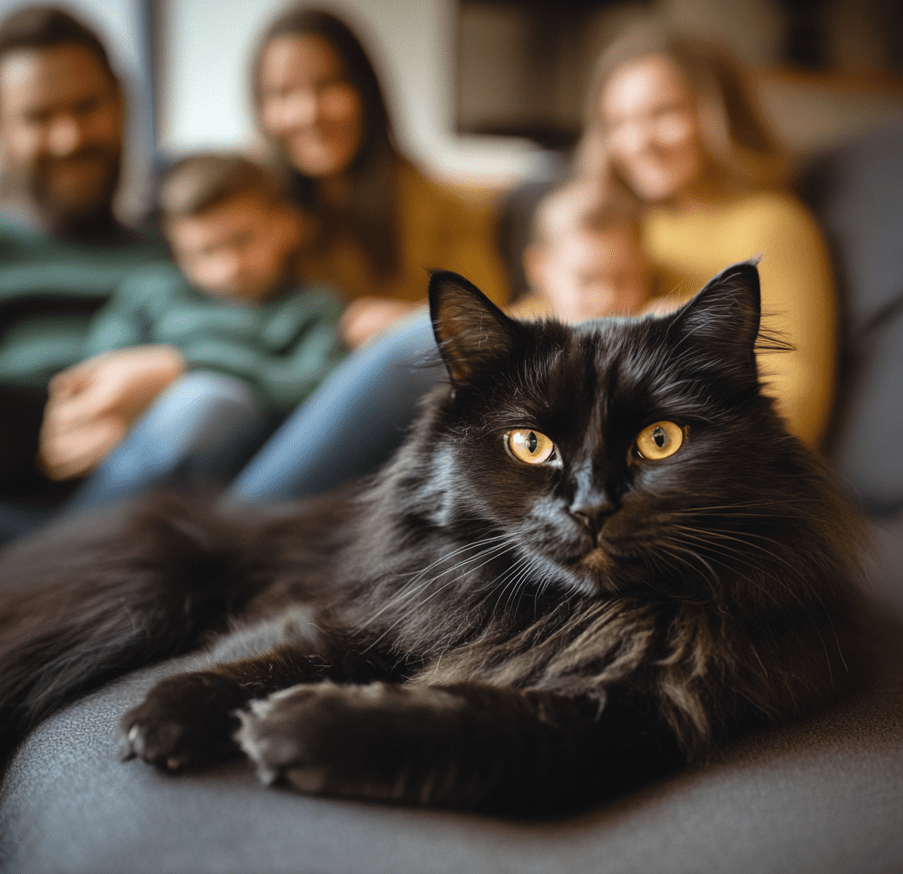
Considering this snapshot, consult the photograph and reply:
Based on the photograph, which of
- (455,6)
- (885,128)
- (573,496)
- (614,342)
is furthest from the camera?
(455,6)

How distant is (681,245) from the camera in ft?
7.27

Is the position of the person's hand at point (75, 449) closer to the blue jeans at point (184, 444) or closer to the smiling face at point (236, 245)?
the blue jeans at point (184, 444)

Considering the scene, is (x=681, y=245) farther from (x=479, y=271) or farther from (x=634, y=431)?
(x=634, y=431)

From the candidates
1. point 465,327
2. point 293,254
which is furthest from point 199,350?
point 465,327

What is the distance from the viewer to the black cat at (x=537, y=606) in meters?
0.72

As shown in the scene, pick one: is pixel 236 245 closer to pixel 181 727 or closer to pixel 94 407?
pixel 94 407

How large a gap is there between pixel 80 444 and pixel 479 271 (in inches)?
56.7

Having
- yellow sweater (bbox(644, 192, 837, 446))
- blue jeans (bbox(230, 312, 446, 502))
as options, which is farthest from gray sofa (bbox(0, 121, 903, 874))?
yellow sweater (bbox(644, 192, 837, 446))

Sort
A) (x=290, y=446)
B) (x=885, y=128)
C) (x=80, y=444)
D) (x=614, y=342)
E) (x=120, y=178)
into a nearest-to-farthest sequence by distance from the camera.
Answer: (x=614, y=342) < (x=290, y=446) < (x=80, y=444) < (x=885, y=128) < (x=120, y=178)

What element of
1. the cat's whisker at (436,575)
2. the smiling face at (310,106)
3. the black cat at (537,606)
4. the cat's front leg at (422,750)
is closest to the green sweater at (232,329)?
the smiling face at (310,106)

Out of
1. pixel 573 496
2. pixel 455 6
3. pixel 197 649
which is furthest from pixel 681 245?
pixel 455 6

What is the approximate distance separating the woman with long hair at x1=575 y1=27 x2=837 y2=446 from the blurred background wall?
115 centimetres

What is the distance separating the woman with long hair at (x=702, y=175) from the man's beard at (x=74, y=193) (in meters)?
1.72

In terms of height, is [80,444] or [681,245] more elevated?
[681,245]
